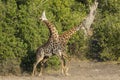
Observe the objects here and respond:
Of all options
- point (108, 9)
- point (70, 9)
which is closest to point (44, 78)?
point (70, 9)

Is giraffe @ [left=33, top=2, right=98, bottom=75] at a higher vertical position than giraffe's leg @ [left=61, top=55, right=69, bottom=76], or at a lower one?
higher

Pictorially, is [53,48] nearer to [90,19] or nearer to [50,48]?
[50,48]

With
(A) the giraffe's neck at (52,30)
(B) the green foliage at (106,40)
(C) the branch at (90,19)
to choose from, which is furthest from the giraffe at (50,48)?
(C) the branch at (90,19)

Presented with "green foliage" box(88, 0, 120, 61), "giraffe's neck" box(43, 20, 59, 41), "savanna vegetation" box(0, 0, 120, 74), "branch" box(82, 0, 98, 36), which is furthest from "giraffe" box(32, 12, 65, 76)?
"branch" box(82, 0, 98, 36)

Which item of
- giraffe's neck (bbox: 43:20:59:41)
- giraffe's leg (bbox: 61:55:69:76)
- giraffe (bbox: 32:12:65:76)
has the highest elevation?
giraffe's neck (bbox: 43:20:59:41)

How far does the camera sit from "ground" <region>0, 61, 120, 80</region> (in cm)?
1563

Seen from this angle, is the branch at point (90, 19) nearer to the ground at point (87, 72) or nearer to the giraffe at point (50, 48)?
the ground at point (87, 72)

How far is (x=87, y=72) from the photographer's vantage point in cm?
1719

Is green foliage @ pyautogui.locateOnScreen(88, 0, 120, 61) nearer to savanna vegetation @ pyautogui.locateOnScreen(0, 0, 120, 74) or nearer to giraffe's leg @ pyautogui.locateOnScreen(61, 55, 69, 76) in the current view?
savanna vegetation @ pyautogui.locateOnScreen(0, 0, 120, 74)

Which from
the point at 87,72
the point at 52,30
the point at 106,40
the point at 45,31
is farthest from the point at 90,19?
the point at 52,30

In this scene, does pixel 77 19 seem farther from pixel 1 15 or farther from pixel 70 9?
pixel 1 15

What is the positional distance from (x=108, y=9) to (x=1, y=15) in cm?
680

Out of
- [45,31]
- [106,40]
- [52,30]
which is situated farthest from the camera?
[106,40]

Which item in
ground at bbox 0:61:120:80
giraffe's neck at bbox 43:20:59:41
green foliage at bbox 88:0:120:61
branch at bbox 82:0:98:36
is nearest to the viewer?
ground at bbox 0:61:120:80
